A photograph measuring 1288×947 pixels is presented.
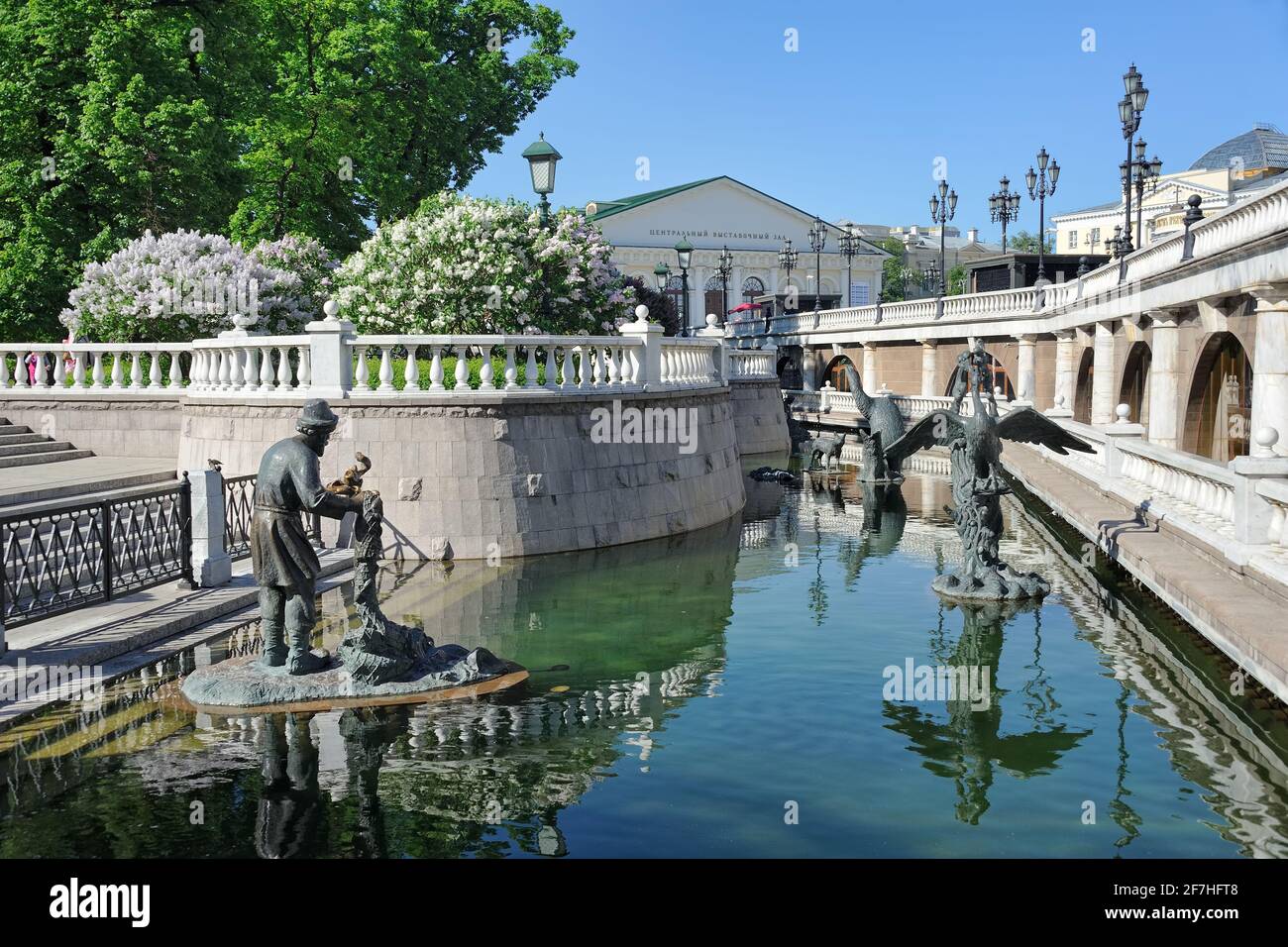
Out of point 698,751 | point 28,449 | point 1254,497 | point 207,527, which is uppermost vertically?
point 28,449

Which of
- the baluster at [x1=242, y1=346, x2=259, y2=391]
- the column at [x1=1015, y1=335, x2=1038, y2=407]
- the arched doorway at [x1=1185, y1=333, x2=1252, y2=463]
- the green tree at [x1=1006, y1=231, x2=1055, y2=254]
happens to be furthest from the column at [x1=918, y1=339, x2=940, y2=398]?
the green tree at [x1=1006, y1=231, x2=1055, y2=254]

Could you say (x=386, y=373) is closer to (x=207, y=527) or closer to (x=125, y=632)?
(x=207, y=527)

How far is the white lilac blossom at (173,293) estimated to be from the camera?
2227cm

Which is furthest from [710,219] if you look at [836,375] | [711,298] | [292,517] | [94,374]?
[292,517]

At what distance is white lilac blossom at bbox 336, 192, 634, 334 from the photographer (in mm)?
20328

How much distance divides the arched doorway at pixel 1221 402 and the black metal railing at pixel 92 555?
19.8 m

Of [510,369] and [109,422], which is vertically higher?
[510,369]

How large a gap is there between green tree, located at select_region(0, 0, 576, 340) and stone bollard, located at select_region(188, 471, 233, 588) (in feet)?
52.6

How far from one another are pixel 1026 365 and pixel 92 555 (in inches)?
1260

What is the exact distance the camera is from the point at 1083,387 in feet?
115

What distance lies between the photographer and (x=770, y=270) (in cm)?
8762

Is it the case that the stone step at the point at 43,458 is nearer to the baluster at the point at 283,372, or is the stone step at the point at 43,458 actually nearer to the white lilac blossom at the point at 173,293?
the white lilac blossom at the point at 173,293

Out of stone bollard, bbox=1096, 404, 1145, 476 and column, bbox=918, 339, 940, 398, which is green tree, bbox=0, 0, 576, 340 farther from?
stone bollard, bbox=1096, 404, 1145, 476
